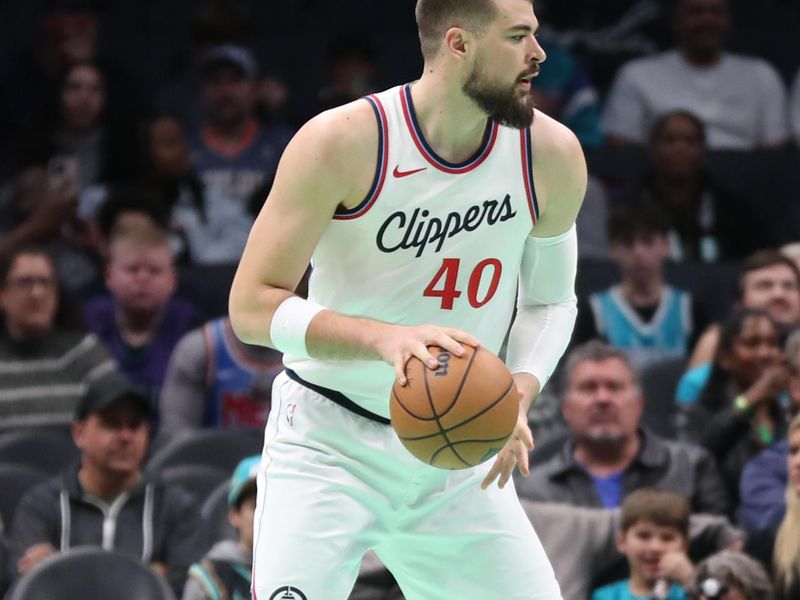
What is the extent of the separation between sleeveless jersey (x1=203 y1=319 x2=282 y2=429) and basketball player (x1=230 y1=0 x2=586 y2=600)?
3.59 metres

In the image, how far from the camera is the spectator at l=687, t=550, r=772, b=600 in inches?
212

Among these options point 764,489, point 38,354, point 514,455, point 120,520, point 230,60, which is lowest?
point 120,520

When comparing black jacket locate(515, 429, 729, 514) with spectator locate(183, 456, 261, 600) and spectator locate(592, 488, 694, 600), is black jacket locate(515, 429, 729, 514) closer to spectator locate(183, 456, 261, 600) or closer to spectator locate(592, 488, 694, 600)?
spectator locate(592, 488, 694, 600)

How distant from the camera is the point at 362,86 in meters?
9.79

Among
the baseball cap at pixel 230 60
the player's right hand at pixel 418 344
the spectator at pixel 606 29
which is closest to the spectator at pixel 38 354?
the baseball cap at pixel 230 60

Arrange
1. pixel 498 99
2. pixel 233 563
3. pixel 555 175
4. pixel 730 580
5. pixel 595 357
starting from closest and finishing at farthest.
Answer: pixel 498 99, pixel 555 175, pixel 730 580, pixel 233 563, pixel 595 357

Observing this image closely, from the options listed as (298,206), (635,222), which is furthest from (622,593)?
(635,222)

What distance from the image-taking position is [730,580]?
17.7 ft

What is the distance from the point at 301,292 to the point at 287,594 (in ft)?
11.0

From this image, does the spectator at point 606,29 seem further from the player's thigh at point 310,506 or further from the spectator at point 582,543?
the player's thigh at point 310,506

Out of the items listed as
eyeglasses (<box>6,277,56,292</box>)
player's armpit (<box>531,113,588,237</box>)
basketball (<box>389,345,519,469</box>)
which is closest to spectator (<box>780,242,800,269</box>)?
eyeglasses (<box>6,277,56,292</box>)

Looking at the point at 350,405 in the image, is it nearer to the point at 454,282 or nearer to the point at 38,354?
the point at 454,282

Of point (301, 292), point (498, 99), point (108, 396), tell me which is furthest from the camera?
point (301, 292)

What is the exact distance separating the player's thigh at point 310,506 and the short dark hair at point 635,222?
Result: 4210mm
